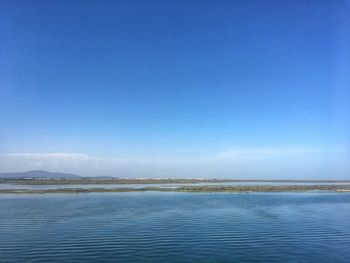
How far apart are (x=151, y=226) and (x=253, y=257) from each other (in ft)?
35.6

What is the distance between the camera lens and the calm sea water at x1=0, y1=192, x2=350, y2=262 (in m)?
18.0

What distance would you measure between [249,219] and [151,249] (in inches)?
550

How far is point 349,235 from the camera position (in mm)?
23578

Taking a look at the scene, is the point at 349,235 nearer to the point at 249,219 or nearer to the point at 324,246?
the point at 324,246

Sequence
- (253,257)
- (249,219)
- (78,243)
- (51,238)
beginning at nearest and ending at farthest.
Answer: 1. (253,257)
2. (78,243)
3. (51,238)
4. (249,219)

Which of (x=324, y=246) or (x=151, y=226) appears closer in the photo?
(x=324, y=246)

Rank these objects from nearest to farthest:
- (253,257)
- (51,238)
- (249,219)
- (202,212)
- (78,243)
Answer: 1. (253,257)
2. (78,243)
3. (51,238)
4. (249,219)
5. (202,212)

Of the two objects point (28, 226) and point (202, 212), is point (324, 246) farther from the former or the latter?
point (28, 226)

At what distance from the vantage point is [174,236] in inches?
902

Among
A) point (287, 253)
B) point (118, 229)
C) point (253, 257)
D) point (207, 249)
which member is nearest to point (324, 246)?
point (287, 253)

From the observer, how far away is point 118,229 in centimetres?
2539

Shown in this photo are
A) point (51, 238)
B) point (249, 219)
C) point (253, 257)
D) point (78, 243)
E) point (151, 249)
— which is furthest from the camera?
point (249, 219)

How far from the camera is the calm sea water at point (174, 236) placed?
18.0 meters

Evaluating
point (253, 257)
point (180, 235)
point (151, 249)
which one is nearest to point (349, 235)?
point (253, 257)
